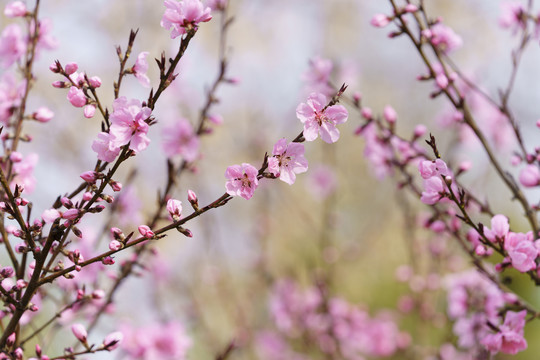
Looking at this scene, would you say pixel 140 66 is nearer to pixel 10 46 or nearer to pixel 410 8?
pixel 10 46

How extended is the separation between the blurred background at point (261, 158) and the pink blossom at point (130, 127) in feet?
7.80

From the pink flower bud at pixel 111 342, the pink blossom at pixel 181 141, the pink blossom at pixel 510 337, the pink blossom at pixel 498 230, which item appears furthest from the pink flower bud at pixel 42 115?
the pink blossom at pixel 510 337

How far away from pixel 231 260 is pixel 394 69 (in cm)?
485

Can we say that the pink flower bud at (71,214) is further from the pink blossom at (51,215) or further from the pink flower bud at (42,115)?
the pink flower bud at (42,115)

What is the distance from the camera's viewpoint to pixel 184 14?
1.27 meters

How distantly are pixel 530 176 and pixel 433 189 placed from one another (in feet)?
1.58

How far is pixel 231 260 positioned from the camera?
814 centimetres

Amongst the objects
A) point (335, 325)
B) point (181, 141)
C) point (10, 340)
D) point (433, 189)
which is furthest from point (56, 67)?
point (335, 325)

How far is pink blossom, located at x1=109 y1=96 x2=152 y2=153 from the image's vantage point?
1.20m

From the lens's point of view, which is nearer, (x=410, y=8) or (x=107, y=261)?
(x=107, y=261)

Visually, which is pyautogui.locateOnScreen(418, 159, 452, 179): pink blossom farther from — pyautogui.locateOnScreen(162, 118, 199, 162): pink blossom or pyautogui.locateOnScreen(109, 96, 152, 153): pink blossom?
pyautogui.locateOnScreen(162, 118, 199, 162): pink blossom

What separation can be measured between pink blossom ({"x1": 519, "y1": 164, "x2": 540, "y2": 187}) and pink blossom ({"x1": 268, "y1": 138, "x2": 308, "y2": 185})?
860mm

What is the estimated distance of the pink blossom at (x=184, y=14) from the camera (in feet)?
4.13

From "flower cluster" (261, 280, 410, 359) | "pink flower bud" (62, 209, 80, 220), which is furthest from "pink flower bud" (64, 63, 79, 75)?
"flower cluster" (261, 280, 410, 359)
